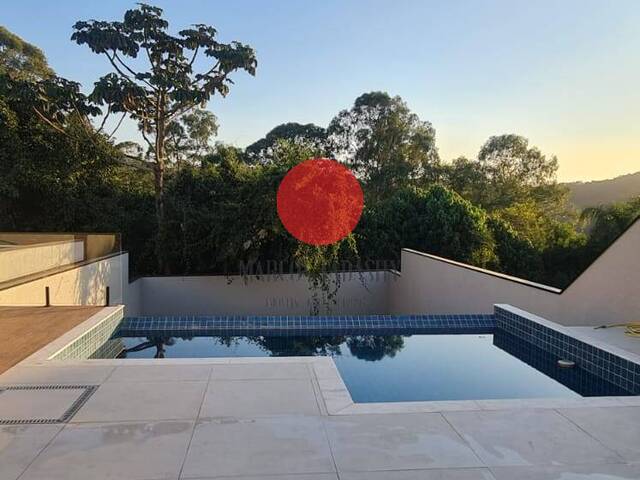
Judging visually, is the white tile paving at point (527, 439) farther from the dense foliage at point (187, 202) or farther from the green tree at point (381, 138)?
the green tree at point (381, 138)

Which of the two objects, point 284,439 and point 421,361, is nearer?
point 284,439

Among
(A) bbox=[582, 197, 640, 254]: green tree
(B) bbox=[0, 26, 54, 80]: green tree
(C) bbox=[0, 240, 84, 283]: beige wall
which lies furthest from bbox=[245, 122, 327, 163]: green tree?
(C) bbox=[0, 240, 84, 283]: beige wall

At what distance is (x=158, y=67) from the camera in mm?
10555

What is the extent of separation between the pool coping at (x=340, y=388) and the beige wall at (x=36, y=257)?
1.90m

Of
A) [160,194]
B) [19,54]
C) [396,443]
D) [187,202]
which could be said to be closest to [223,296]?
[187,202]

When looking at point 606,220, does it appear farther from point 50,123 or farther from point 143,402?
point 50,123

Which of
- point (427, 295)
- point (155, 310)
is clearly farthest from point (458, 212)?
point (155, 310)

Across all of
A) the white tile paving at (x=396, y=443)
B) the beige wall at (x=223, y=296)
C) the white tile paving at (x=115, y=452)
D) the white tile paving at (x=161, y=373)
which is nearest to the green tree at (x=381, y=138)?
the beige wall at (x=223, y=296)

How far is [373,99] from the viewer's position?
20.5 m

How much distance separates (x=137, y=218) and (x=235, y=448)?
31.4 feet

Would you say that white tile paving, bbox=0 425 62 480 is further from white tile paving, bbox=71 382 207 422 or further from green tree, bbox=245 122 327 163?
green tree, bbox=245 122 327 163

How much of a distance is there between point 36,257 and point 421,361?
5.41 meters

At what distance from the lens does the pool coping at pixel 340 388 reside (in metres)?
2.94

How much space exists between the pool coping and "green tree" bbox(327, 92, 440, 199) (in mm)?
15500
